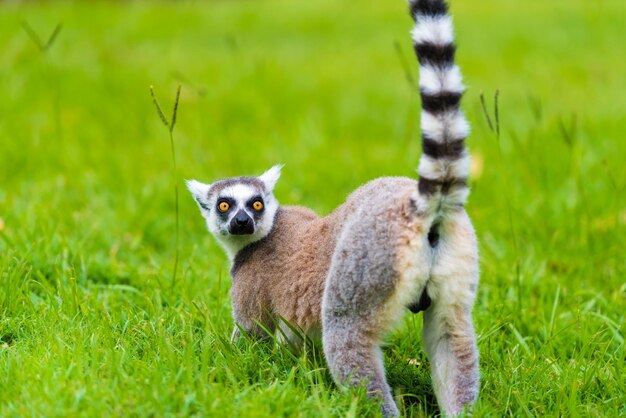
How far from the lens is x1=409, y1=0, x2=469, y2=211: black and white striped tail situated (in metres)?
2.71

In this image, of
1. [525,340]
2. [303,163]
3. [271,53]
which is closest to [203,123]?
[303,163]

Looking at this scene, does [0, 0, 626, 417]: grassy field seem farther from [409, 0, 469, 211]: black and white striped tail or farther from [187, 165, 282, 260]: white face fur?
[409, 0, 469, 211]: black and white striped tail

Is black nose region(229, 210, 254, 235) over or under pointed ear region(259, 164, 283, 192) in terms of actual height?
under

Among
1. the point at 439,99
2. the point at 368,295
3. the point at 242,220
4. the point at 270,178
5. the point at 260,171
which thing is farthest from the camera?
the point at 260,171

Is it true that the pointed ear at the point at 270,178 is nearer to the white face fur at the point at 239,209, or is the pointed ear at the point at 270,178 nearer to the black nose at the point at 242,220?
the white face fur at the point at 239,209

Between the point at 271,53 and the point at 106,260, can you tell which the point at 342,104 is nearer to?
the point at 271,53

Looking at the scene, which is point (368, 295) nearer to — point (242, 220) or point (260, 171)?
point (242, 220)

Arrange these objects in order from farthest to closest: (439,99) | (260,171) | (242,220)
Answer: (260,171), (242,220), (439,99)

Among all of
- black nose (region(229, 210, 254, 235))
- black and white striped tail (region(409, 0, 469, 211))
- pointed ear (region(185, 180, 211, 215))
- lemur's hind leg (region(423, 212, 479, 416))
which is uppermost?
black and white striped tail (region(409, 0, 469, 211))

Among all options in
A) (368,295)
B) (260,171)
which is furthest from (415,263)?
(260,171)

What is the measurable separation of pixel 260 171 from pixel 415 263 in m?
3.73

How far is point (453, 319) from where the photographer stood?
296cm

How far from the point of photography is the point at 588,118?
7824mm

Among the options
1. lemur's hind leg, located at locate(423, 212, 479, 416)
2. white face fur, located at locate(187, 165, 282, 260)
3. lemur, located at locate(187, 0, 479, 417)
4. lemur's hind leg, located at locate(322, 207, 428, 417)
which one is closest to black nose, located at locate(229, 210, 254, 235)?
white face fur, located at locate(187, 165, 282, 260)
